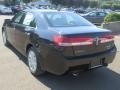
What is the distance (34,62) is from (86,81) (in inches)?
49.0

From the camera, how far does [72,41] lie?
5184 mm

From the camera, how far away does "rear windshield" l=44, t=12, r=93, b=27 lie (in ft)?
20.0

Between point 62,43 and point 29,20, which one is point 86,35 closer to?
point 62,43

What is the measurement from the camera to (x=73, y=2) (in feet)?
248

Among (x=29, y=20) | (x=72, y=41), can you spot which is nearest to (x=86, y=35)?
(x=72, y=41)

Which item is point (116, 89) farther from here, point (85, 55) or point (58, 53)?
point (58, 53)

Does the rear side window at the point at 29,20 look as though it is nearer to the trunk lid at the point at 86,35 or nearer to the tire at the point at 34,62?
the tire at the point at 34,62

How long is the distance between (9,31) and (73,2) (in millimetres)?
68483

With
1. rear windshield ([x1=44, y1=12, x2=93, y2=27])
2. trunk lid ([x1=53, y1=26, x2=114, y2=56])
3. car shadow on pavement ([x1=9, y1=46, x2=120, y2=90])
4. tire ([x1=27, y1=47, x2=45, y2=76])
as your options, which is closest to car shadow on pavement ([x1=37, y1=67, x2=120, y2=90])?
car shadow on pavement ([x1=9, y1=46, x2=120, y2=90])

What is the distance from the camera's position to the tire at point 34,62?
19.0 feet

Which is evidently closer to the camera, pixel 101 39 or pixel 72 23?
pixel 101 39

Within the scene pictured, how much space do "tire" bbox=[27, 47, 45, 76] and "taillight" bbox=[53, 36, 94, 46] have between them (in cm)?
Answer: 72

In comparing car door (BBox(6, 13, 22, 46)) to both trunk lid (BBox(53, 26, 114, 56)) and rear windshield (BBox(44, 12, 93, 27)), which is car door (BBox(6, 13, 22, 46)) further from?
trunk lid (BBox(53, 26, 114, 56))

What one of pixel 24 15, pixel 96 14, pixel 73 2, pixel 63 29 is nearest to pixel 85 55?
pixel 63 29
